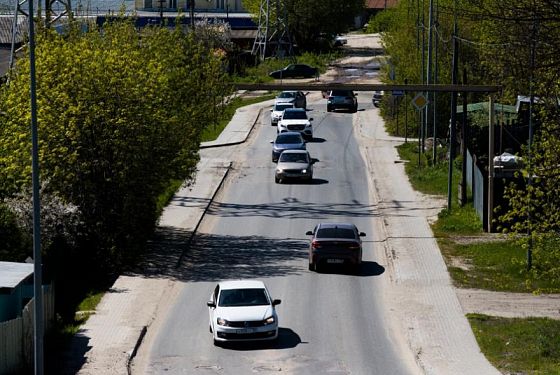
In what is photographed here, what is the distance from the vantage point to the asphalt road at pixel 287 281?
25.6m

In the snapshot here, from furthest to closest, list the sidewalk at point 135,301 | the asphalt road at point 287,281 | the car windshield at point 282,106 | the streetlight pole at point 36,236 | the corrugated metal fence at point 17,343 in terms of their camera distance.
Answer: the car windshield at point 282,106 → the asphalt road at point 287,281 → the sidewalk at point 135,301 → the corrugated metal fence at point 17,343 → the streetlight pole at point 36,236

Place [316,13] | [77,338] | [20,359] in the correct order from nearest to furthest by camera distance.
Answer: [20,359]
[77,338]
[316,13]

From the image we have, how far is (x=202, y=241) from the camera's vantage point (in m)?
40.0

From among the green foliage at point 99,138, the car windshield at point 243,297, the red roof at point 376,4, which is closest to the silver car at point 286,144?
the green foliage at point 99,138

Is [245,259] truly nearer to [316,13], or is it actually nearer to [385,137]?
[385,137]

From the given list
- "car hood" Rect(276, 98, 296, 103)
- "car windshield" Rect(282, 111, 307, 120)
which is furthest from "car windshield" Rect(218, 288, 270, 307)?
"car hood" Rect(276, 98, 296, 103)

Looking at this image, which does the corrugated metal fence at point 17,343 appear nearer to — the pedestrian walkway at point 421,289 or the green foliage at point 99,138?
the pedestrian walkway at point 421,289

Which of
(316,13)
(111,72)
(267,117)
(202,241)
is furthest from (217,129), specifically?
(316,13)

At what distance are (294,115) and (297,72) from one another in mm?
27435

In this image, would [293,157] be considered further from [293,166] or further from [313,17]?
[313,17]

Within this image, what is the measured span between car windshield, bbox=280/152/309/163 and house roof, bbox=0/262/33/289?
26252 mm

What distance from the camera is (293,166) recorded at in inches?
2057

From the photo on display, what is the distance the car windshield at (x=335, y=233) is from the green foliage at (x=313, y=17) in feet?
234

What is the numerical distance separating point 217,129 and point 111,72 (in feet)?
111
